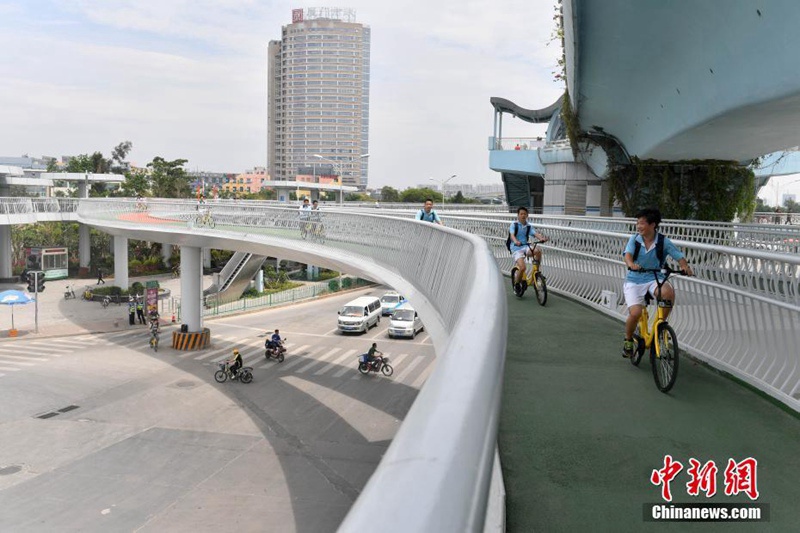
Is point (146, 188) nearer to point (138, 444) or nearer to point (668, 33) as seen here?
point (138, 444)

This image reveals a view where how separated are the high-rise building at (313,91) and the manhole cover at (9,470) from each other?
451 ft

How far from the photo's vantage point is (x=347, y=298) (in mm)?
45781

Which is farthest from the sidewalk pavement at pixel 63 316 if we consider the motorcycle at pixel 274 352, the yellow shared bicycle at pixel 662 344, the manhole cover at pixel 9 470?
the yellow shared bicycle at pixel 662 344

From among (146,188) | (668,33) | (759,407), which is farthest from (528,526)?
(146,188)

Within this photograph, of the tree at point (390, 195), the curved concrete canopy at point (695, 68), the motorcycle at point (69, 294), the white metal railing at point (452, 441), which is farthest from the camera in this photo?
the tree at point (390, 195)

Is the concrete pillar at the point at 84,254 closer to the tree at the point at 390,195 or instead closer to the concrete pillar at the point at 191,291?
the concrete pillar at the point at 191,291

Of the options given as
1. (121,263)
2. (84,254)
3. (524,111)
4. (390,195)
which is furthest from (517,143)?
(390,195)

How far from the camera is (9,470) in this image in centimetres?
1506

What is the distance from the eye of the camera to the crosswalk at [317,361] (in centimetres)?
2470

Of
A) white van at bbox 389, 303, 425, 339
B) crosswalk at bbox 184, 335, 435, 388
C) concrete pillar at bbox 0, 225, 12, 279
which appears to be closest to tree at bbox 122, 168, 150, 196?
concrete pillar at bbox 0, 225, 12, 279

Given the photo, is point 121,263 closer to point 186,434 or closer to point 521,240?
point 186,434

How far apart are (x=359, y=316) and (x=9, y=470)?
18.8 metres

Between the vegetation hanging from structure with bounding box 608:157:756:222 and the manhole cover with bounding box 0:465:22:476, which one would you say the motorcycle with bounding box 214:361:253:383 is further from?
the vegetation hanging from structure with bounding box 608:157:756:222

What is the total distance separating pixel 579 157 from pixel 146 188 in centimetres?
4238
